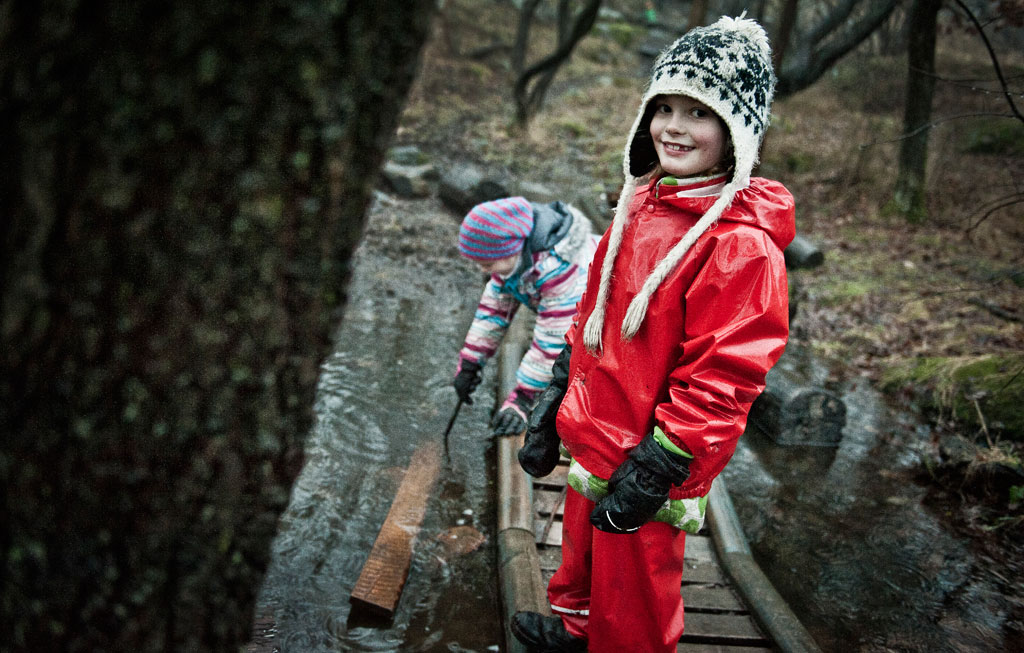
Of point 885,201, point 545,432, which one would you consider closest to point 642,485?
point 545,432

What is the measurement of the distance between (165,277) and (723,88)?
5.31ft

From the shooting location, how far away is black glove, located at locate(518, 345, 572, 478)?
250 centimetres

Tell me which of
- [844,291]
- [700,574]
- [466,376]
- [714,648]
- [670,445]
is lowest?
[714,648]

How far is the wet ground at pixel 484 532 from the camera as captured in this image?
3.06m

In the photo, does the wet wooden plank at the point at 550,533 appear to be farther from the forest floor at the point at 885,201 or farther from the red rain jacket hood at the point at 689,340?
the forest floor at the point at 885,201

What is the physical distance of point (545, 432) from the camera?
8.22 ft

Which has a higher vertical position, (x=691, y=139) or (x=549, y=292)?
(x=691, y=139)

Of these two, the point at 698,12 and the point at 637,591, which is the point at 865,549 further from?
the point at 698,12

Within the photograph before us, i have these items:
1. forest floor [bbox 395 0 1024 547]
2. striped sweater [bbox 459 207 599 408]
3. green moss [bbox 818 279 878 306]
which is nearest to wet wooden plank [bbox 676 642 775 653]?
striped sweater [bbox 459 207 599 408]

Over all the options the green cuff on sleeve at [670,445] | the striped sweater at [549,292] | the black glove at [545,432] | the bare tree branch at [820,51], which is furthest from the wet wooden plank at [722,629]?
the bare tree branch at [820,51]

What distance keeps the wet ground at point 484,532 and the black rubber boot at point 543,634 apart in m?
0.35

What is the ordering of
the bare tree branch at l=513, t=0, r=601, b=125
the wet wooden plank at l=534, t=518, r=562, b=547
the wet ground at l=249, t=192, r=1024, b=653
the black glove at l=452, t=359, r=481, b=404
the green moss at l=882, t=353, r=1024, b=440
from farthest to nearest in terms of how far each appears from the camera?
the bare tree branch at l=513, t=0, r=601, b=125 → the green moss at l=882, t=353, r=1024, b=440 → the black glove at l=452, t=359, r=481, b=404 → the wet wooden plank at l=534, t=518, r=562, b=547 → the wet ground at l=249, t=192, r=1024, b=653

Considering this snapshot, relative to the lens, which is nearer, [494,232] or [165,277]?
[165,277]

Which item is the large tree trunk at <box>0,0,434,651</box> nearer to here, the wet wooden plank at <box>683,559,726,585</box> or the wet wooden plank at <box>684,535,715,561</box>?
the wet wooden plank at <box>683,559,726,585</box>
